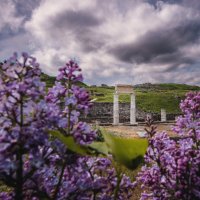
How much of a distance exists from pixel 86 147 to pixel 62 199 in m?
0.46

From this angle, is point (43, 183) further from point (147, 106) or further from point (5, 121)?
point (147, 106)

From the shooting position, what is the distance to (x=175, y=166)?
8.66 feet

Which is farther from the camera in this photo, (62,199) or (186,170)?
(186,170)

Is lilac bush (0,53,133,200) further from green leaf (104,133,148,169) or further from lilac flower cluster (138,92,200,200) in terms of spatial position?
lilac flower cluster (138,92,200,200)

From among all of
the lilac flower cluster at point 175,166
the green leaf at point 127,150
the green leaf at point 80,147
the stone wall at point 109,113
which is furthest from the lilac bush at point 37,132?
the stone wall at point 109,113

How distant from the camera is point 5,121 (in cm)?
197

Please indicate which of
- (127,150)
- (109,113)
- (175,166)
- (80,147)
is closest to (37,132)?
(80,147)

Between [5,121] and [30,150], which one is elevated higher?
[5,121]

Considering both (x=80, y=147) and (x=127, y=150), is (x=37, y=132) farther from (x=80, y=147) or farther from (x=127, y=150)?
(x=127, y=150)

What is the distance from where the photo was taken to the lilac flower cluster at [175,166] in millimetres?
2572

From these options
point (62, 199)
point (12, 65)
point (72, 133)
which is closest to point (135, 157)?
point (72, 133)

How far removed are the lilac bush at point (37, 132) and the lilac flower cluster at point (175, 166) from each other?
470 millimetres

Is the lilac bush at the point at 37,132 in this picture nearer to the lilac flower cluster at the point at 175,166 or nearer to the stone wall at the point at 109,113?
the lilac flower cluster at the point at 175,166

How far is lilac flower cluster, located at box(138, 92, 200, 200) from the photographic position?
101 inches
